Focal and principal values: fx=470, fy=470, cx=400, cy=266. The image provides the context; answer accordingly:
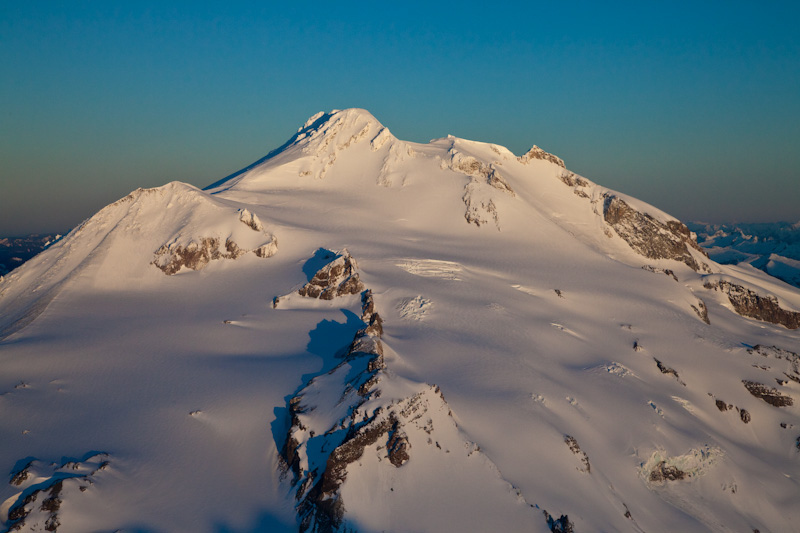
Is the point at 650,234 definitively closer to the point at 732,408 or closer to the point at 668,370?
the point at 668,370

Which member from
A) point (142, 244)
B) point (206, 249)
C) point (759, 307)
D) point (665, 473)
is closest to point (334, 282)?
point (206, 249)

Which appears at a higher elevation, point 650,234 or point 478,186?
point 478,186

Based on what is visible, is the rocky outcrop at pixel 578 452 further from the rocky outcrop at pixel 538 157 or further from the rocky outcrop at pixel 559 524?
the rocky outcrop at pixel 538 157

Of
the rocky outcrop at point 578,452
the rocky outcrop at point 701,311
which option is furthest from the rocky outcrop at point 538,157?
the rocky outcrop at point 578,452

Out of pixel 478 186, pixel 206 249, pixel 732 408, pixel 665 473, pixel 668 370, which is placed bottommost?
pixel 665 473

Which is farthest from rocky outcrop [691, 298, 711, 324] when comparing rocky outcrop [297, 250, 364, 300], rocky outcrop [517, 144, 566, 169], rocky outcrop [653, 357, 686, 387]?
rocky outcrop [297, 250, 364, 300]

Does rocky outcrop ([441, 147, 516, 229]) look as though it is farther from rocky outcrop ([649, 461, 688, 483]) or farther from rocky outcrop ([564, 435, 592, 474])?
rocky outcrop ([564, 435, 592, 474])

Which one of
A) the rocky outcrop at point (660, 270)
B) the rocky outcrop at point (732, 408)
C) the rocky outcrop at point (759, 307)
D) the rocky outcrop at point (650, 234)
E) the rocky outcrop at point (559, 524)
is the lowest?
the rocky outcrop at point (732, 408)
